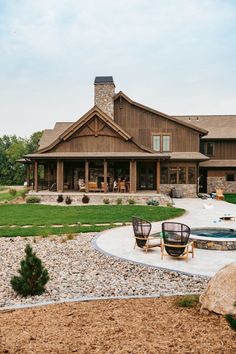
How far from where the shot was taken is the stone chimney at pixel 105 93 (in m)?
27.8

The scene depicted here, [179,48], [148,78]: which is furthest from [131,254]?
[148,78]

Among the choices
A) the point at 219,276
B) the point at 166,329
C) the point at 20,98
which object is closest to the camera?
the point at 166,329

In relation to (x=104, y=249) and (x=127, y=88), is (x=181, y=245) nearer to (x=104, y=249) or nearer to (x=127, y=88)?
Result: (x=104, y=249)

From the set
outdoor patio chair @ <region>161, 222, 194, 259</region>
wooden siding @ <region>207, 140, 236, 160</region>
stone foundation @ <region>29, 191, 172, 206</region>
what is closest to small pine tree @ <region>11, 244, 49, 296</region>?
outdoor patio chair @ <region>161, 222, 194, 259</region>

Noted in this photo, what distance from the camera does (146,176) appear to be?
28750 mm

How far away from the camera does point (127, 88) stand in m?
50.8

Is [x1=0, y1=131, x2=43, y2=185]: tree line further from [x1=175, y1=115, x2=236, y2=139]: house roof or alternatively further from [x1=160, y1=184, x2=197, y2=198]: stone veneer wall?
[x1=160, y1=184, x2=197, y2=198]: stone veneer wall

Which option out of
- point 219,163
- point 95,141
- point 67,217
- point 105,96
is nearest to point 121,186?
point 95,141

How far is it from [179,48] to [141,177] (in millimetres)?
11076

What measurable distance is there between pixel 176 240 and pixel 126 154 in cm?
1650

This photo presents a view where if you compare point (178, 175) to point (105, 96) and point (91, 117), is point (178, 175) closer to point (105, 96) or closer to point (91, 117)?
point (91, 117)

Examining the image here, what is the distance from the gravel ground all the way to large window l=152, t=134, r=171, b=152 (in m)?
20.1

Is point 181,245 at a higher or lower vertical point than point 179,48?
lower

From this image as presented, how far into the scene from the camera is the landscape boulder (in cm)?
470
